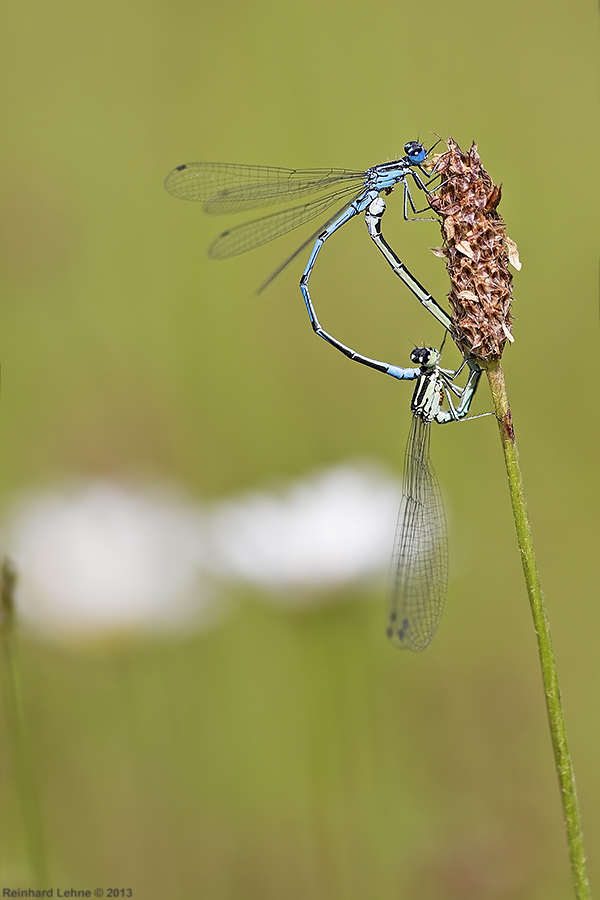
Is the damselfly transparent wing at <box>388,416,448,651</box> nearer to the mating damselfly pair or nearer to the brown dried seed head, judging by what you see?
the mating damselfly pair

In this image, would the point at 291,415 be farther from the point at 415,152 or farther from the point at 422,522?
the point at 415,152

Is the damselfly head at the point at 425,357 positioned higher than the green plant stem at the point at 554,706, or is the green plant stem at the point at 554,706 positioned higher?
the damselfly head at the point at 425,357

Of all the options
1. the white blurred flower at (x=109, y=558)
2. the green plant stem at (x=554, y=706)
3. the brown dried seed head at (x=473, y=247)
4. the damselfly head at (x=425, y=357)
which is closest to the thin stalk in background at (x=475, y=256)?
the brown dried seed head at (x=473, y=247)

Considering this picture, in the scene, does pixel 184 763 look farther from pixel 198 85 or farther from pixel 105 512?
pixel 198 85

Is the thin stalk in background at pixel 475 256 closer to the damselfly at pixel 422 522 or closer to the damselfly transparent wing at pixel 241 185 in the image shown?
the damselfly at pixel 422 522

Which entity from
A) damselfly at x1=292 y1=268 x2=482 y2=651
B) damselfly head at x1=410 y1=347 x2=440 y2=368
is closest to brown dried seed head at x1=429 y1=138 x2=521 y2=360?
damselfly at x1=292 y1=268 x2=482 y2=651

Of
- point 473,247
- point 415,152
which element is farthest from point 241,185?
point 473,247
